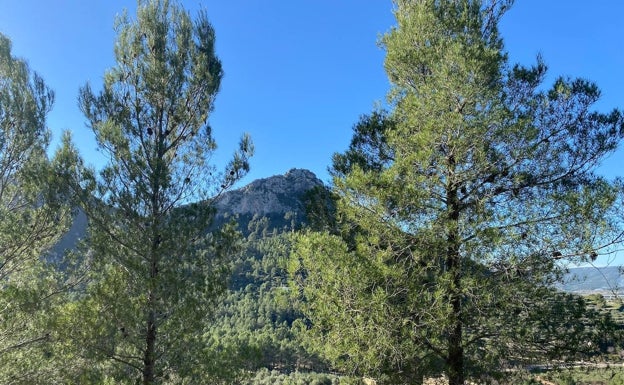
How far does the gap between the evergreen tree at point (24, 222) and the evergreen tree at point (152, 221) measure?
116 cm

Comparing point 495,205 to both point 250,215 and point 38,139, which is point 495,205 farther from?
point 250,215

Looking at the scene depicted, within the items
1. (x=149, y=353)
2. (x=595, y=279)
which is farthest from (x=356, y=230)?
(x=149, y=353)

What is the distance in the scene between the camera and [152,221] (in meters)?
7.02

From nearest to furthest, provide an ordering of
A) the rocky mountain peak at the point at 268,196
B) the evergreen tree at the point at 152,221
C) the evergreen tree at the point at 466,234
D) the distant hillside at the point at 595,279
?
the distant hillside at the point at 595,279 < the evergreen tree at the point at 466,234 < the evergreen tree at the point at 152,221 < the rocky mountain peak at the point at 268,196

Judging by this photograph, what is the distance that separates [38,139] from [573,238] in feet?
33.2

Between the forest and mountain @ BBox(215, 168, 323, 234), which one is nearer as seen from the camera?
the forest

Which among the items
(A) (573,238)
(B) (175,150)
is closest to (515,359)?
(A) (573,238)

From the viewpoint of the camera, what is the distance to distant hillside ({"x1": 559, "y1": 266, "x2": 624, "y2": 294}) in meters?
4.84

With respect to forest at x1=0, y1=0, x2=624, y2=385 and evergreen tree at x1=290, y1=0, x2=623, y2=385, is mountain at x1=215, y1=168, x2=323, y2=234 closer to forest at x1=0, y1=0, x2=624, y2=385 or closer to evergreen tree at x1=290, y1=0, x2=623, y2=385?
forest at x1=0, y1=0, x2=624, y2=385

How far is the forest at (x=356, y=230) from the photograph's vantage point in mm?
5312

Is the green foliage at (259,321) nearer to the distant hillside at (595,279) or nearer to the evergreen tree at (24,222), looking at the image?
the evergreen tree at (24,222)

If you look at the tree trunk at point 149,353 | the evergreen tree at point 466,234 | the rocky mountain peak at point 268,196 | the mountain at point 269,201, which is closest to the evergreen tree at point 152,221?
the tree trunk at point 149,353

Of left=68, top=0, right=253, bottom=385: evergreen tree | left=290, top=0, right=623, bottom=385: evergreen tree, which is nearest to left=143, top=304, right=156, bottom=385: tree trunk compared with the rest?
left=68, top=0, right=253, bottom=385: evergreen tree

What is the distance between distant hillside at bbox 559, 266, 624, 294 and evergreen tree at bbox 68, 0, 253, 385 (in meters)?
5.51
